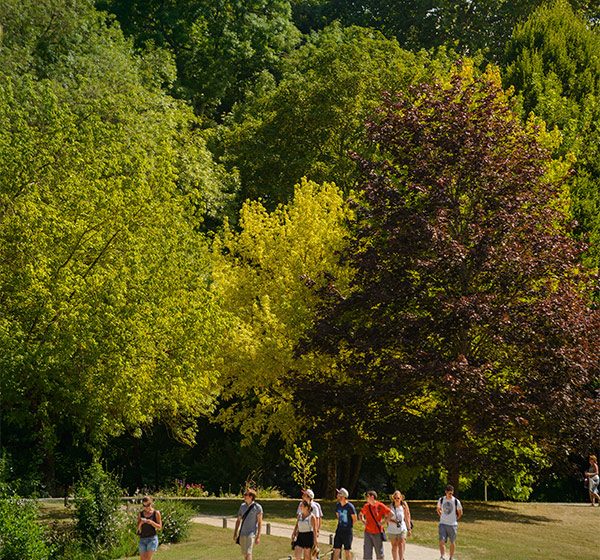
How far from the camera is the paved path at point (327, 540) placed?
83.4 ft

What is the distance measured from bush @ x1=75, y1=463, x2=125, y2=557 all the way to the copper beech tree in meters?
9.28

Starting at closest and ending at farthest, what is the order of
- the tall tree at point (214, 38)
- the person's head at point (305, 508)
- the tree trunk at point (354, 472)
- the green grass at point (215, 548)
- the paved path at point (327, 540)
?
the person's head at point (305, 508) → the green grass at point (215, 548) → the paved path at point (327, 540) → the tree trunk at point (354, 472) → the tall tree at point (214, 38)

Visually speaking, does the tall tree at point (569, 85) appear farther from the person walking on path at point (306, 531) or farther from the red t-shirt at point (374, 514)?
the person walking on path at point (306, 531)

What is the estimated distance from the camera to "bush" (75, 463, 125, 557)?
25.5 meters

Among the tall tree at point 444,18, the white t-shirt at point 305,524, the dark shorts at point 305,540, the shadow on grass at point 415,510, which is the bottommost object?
the dark shorts at point 305,540

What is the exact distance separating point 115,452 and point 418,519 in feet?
46.2

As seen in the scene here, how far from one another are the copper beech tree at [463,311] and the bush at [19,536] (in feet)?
38.0

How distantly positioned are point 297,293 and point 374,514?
53.6ft

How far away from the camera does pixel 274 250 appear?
128ft

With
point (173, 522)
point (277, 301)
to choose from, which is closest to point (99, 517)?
point (173, 522)

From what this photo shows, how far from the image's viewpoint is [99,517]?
25.8 meters

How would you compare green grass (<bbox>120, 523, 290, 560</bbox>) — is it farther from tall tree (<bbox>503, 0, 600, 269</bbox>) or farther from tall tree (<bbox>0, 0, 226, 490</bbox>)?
tall tree (<bbox>503, 0, 600, 269</bbox>)

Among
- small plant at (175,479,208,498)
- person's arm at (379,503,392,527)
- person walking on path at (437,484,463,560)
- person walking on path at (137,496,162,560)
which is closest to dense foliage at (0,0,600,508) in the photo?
small plant at (175,479,208,498)

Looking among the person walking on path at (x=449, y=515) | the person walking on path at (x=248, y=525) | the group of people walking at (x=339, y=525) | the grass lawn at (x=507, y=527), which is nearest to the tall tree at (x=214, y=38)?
the grass lawn at (x=507, y=527)
